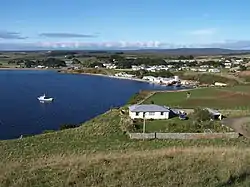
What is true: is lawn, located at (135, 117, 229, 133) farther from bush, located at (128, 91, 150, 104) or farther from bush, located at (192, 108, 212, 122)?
bush, located at (128, 91, 150, 104)

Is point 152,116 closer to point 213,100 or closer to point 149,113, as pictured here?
point 149,113

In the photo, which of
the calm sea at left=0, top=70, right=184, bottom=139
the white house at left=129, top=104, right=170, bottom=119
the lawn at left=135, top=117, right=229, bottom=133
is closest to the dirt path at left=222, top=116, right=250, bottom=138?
the lawn at left=135, top=117, right=229, bottom=133

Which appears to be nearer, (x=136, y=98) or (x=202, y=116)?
(x=202, y=116)

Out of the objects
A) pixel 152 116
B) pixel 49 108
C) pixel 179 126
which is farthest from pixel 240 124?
pixel 49 108

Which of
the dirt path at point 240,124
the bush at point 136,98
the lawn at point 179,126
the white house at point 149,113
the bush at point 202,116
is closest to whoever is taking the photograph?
the lawn at point 179,126

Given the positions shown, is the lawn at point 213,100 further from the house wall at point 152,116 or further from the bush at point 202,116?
the bush at point 202,116

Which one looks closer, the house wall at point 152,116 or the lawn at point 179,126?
the lawn at point 179,126

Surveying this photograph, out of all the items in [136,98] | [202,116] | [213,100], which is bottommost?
[136,98]

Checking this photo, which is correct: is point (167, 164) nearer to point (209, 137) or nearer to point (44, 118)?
point (209, 137)

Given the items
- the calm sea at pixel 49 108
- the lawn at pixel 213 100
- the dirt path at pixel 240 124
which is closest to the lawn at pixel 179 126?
the dirt path at pixel 240 124
